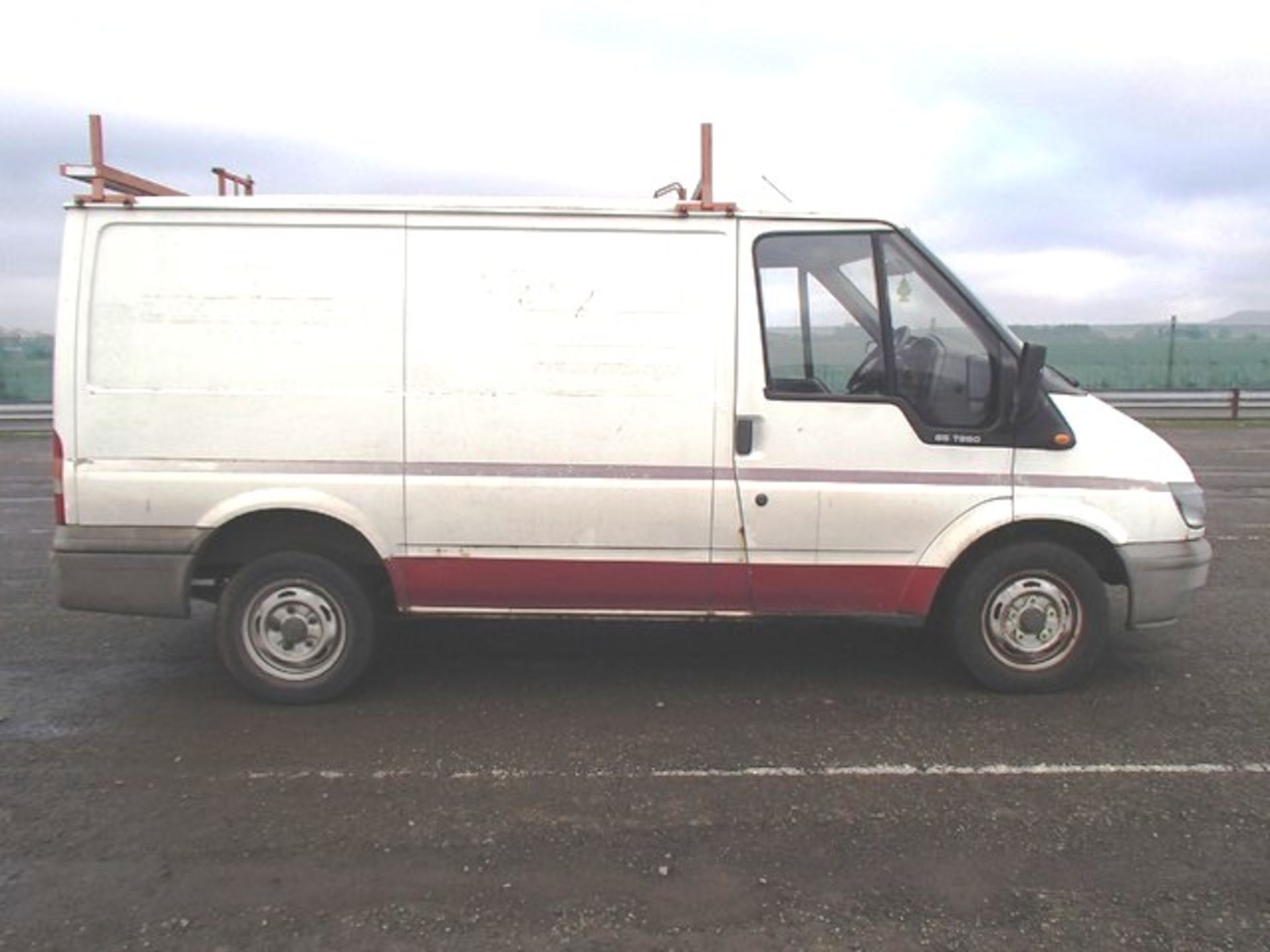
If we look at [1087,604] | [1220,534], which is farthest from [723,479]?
[1220,534]

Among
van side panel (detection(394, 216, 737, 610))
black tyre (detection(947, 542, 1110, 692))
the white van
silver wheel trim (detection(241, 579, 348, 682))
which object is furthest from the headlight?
silver wheel trim (detection(241, 579, 348, 682))

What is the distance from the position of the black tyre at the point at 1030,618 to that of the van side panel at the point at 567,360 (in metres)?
1.40

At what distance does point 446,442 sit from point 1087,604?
309cm

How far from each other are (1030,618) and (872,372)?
1.40m

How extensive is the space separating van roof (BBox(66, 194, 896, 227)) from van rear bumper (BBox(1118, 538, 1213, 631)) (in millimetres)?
2424

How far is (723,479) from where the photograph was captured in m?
4.57

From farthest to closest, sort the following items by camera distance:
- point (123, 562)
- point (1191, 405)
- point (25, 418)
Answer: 1. point (1191, 405)
2. point (25, 418)
3. point (123, 562)

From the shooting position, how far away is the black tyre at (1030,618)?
4.69m

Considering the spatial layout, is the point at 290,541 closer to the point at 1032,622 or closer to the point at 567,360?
the point at 567,360

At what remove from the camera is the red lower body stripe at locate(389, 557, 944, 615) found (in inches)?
184

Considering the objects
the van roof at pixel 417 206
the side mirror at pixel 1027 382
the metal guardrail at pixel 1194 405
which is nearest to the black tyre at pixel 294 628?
the van roof at pixel 417 206

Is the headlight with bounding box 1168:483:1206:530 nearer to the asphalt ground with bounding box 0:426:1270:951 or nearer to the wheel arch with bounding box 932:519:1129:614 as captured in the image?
the wheel arch with bounding box 932:519:1129:614

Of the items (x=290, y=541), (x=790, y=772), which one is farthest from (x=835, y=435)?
(x=290, y=541)

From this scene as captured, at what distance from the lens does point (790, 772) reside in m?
3.99
